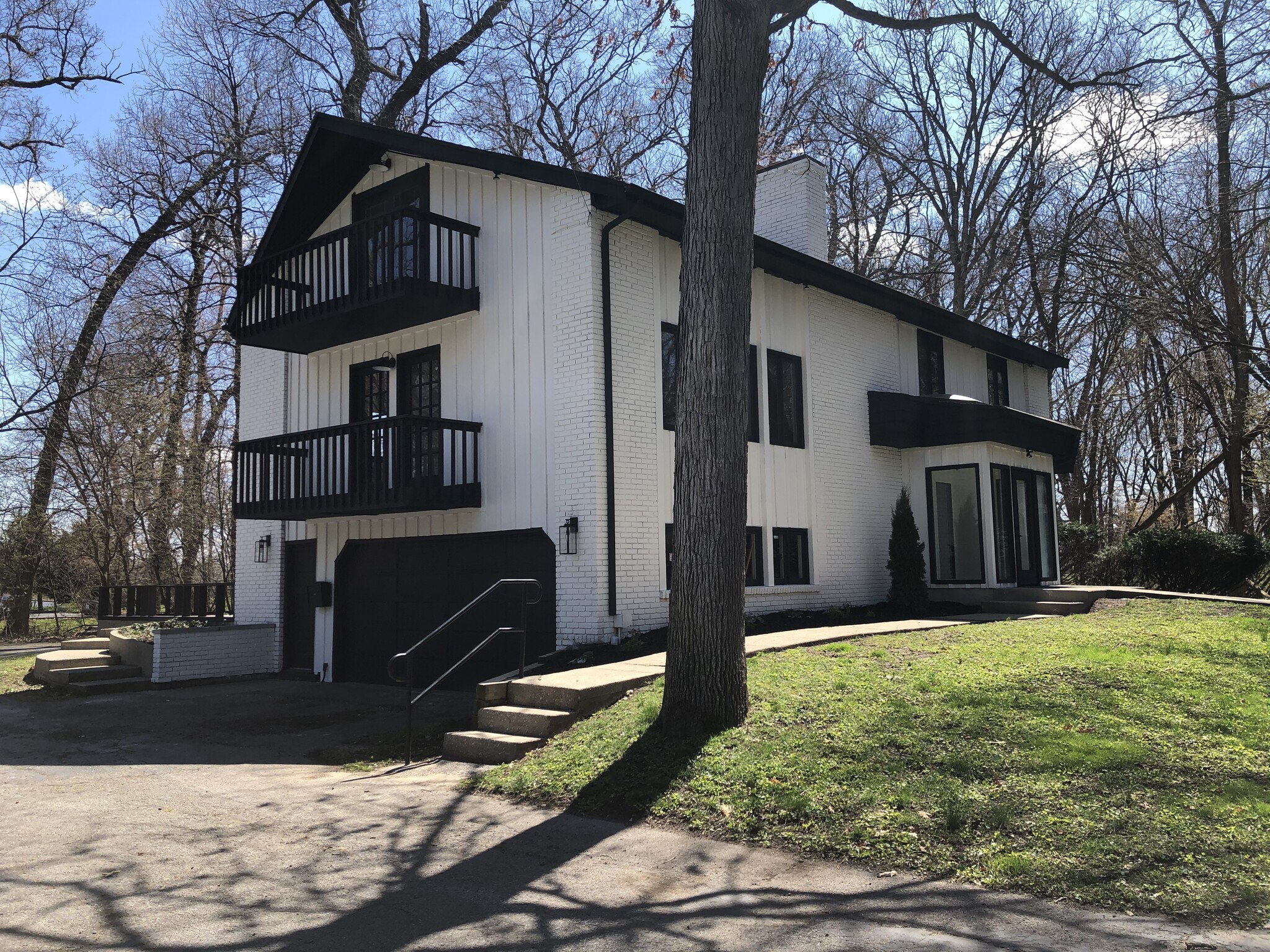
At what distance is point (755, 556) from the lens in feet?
46.0

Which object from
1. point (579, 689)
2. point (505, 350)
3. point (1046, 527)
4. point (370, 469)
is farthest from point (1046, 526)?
point (579, 689)

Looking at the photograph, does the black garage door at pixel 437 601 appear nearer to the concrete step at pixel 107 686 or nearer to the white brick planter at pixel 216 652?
the white brick planter at pixel 216 652

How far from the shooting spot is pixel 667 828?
5.79 m

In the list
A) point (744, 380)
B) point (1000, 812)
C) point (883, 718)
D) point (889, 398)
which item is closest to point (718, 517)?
point (744, 380)

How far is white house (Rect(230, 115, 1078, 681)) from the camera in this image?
12.1m

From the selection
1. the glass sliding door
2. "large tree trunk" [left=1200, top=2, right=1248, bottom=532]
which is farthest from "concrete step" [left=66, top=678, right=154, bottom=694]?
"large tree trunk" [left=1200, top=2, right=1248, bottom=532]

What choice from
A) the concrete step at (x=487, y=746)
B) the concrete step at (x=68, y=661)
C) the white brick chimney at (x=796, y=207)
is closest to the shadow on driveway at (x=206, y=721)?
the concrete step at (x=68, y=661)

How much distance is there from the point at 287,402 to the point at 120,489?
809cm

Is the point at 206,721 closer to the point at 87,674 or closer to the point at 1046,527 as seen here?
the point at 87,674

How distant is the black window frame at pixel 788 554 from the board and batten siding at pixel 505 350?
3.90m

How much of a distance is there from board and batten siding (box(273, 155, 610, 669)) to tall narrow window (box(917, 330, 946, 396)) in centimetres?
882

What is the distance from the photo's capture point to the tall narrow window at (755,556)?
45.7 ft

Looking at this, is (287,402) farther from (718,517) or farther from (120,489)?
(718,517)

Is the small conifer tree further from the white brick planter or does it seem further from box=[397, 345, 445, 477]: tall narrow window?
the white brick planter
